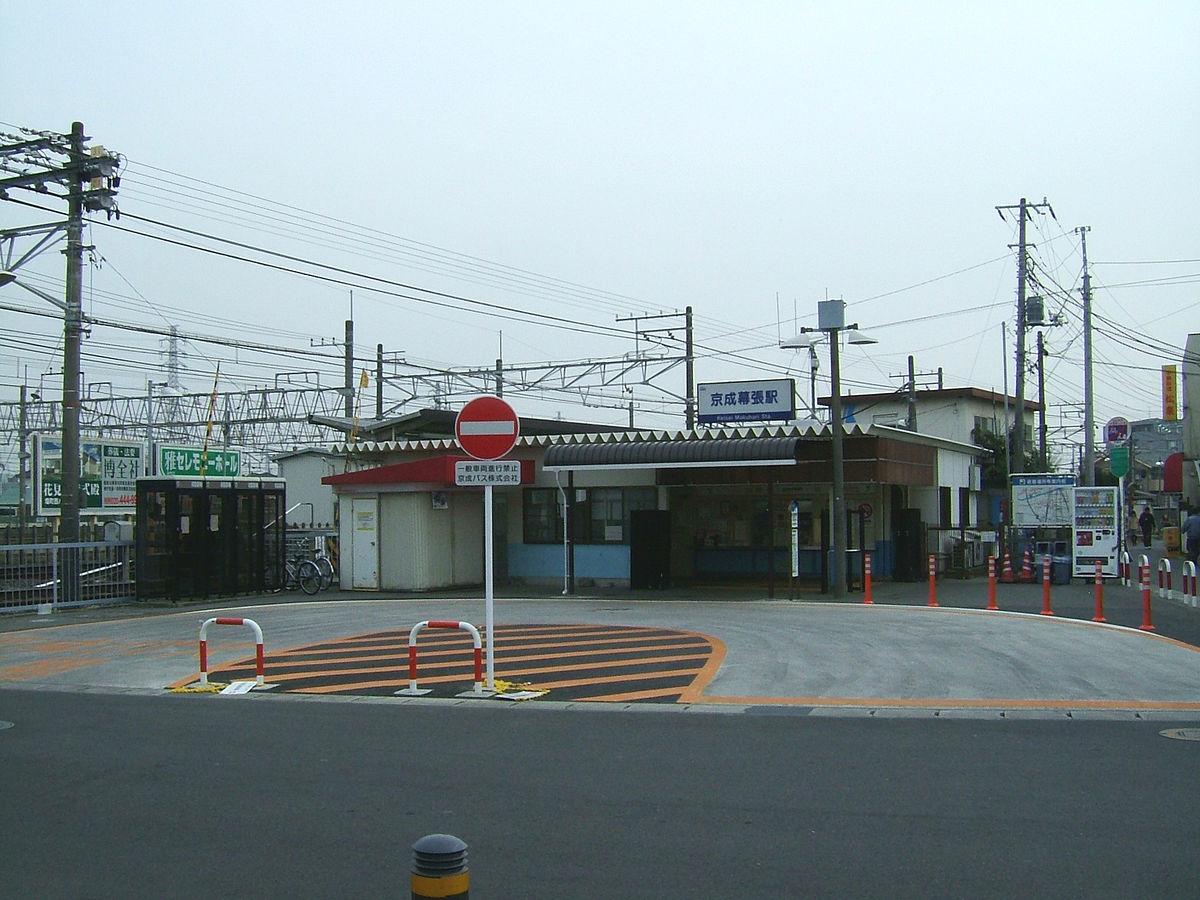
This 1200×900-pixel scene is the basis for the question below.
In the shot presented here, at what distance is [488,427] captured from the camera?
470 inches

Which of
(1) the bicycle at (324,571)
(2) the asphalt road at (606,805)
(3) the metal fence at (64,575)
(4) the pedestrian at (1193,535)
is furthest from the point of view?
(4) the pedestrian at (1193,535)

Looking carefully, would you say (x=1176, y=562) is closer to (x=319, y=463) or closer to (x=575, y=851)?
(x=319, y=463)

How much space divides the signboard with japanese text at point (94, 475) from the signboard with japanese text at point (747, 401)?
13.4 metres

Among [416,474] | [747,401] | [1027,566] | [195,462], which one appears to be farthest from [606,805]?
[1027,566]

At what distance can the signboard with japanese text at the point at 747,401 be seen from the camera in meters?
26.1

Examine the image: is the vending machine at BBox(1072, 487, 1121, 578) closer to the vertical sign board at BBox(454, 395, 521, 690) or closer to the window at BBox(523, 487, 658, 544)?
the window at BBox(523, 487, 658, 544)

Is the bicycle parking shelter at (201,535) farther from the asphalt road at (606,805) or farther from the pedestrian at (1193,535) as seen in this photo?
the pedestrian at (1193,535)

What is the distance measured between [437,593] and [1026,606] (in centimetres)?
1289

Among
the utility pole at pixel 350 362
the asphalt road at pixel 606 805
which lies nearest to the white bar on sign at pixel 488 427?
the asphalt road at pixel 606 805

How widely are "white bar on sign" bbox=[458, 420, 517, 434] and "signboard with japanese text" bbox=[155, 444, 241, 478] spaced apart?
47.9 ft

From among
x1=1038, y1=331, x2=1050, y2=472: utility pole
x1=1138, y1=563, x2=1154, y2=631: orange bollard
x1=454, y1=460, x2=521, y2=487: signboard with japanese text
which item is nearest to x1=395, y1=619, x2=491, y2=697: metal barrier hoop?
x1=454, y1=460, x2=521, y2=487: signboard with japanese text

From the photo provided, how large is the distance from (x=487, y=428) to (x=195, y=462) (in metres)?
15.6

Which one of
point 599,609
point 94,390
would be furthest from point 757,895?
point 94,390

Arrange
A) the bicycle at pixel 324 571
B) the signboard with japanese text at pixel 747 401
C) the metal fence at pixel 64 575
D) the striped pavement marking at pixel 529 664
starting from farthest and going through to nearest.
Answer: the bicycle at pixel 324 571
the signboard with japanese text at pixel 747 401
the metal fence at pixel 64 575
the striped pavement marking at pixel 529 664
